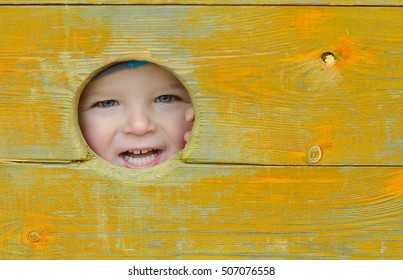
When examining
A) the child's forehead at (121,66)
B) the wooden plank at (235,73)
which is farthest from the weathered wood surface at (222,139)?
the child's forehead at (121,66)

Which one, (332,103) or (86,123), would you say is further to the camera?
(86,123)

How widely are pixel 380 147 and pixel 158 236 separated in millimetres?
504

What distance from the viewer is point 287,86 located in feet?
7.86

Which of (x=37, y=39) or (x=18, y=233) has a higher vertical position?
(x=37, y=39)

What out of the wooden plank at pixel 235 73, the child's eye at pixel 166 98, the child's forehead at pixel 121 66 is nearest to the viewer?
the wooden plank at pixel 235 73

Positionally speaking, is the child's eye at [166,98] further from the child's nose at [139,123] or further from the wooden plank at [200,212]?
the wooden plank at [200,212]

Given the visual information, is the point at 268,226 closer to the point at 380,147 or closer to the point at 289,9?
the point at 380,147

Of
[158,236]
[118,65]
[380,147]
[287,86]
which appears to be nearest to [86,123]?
[118,65]

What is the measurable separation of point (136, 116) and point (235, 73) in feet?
0.99

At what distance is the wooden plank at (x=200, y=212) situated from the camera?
2432 millimetres

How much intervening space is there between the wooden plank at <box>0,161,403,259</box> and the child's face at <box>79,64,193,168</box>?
19 centimetres

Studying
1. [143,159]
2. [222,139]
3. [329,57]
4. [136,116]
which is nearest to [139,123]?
[136,116]

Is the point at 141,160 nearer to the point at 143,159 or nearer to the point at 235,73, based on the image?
the point at 143,159

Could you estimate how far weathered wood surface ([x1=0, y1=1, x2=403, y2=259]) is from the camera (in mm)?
2377
